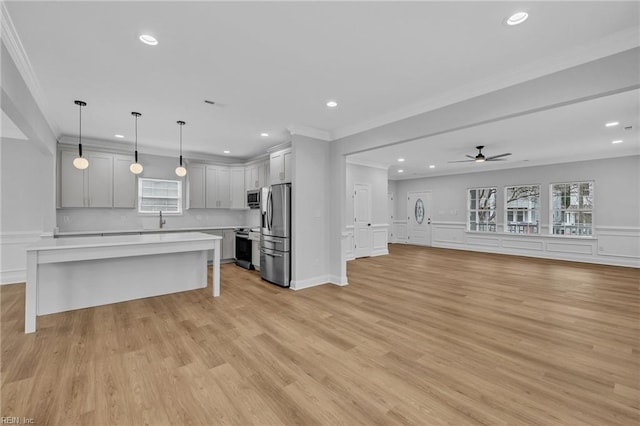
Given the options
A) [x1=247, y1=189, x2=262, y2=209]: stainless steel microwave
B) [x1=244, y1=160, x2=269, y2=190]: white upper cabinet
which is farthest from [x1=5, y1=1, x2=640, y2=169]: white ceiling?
[x1=247, y1=189, x2=262, y2=209]: stainless steel microwave

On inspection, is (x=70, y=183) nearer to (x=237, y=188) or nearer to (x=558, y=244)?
(x=237, y=188)

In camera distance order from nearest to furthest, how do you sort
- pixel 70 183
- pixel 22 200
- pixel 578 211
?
pixel 22 200, pixel 70 183, pixel 578 211

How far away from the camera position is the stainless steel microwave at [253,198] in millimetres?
6543

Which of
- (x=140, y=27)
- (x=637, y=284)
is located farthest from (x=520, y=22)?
(x=637, y=284)

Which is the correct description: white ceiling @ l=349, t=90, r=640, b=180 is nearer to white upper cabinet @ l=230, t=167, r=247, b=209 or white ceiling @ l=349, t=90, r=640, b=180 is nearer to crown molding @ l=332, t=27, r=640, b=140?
crown molding @ l=332, t=27, r=640, b=140

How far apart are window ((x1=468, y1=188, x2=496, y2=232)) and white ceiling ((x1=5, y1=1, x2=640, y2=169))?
197 inches

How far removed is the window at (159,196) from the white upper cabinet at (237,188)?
1.29 meters

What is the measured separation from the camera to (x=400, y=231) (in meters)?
11.9

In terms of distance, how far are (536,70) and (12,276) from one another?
8570mm

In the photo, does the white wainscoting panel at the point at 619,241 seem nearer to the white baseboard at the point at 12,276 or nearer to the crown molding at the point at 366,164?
the crown molding at the point at 366,164

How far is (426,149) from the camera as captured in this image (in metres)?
6.66

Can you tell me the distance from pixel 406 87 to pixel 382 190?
5814mm

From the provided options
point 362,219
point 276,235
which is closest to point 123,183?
point 276,235

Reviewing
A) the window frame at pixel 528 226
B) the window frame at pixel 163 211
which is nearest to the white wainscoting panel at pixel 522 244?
the window frame at pixel 528 226
